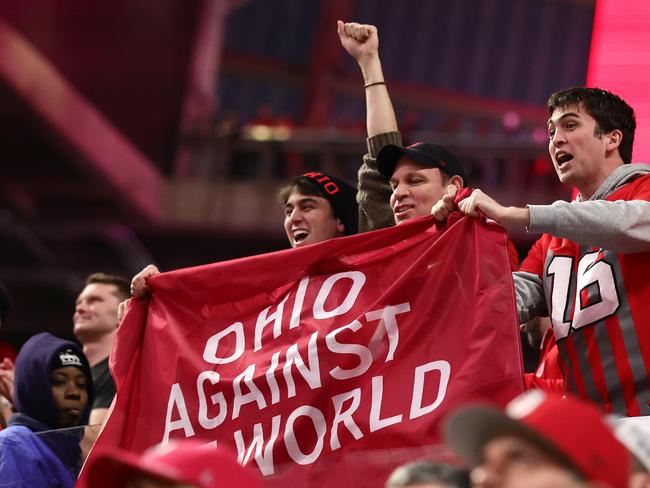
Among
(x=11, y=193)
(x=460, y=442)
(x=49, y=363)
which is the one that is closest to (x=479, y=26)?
(x=11, y=193)

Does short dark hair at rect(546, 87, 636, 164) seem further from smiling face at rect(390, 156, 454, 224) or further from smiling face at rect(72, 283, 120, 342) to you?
smiling face at rect(72, 283, 120, 342)

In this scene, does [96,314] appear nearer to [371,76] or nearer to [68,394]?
[68,394]

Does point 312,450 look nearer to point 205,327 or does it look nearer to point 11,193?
point 205,327

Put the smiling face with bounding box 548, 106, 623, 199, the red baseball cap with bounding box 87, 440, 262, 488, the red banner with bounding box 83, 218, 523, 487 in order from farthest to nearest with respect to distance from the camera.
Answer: the smiling face with bounding box 548, 106, 623, 199, the red banner with bounding box 83, 218, 523, 487, the red baseball cap with bounding box 87, 440, 262, 488

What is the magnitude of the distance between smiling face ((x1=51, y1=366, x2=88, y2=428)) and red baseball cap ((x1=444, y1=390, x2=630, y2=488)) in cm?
259

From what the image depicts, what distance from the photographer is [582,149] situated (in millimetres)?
3770

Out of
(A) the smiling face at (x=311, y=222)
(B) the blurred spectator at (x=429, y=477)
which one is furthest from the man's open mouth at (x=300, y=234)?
(B) the blurred spectator at (x=429, y=477)

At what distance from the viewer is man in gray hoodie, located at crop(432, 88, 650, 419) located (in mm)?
3486

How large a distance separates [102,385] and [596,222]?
7.65ft

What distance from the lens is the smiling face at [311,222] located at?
4.57 metres

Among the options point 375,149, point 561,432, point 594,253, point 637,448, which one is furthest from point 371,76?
point 561,432

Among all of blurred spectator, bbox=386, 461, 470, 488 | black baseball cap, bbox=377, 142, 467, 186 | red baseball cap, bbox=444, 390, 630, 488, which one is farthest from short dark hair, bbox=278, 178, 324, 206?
red baseball cap, bbox=444, 390, 630, 488

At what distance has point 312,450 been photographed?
3.72 m

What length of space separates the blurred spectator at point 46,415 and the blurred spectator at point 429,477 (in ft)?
5.88
